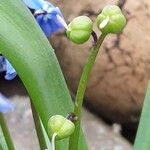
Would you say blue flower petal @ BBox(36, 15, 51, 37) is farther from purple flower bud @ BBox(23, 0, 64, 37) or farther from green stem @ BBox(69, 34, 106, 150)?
green stem @ BBox(69, 34, 106, 150)

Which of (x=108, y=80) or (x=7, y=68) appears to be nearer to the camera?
(x=7, y=68)

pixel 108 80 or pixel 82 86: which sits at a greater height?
pixel 82 86

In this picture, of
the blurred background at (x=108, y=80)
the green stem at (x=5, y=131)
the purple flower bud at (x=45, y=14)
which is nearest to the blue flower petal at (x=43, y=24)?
the purple flower bud at (x=45, y=14)

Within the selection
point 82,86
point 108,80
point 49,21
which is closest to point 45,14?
point 49,21

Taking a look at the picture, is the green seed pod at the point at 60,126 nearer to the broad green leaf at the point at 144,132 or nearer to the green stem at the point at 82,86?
the green stem at the point at 82,86

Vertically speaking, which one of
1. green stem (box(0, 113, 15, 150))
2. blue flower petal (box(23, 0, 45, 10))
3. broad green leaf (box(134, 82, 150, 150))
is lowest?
broad green leaf (box(134, 82, 150, 150))

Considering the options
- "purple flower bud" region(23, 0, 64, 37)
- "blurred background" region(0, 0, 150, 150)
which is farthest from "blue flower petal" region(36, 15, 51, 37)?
"blurred background" region(0, 0, 150, 150)

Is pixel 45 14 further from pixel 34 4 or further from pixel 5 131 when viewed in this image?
pixel 5 131
